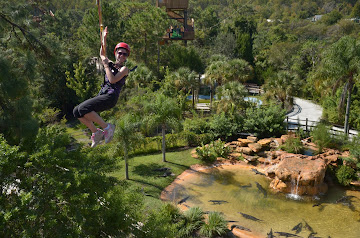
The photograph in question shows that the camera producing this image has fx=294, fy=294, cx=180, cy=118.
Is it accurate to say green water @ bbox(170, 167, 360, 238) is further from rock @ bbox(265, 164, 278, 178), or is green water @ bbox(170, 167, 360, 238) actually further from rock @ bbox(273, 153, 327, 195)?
rock @ bbox(273, 153, 327, 195)

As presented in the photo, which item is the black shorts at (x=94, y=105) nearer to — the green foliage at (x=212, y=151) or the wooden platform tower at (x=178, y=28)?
the green foliage at (x=212, y=151)

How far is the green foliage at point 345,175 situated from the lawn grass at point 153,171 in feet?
23.0

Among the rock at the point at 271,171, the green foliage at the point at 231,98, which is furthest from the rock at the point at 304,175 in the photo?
the green foliage at the point at 231,98

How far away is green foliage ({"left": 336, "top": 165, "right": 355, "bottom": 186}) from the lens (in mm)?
13930

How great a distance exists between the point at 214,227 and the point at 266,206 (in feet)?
10.6

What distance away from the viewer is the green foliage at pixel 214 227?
10086 mm

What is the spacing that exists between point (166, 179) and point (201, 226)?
4.20 metres

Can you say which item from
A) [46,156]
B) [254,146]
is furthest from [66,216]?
[254,146]

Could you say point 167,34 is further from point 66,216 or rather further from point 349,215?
point 66,216

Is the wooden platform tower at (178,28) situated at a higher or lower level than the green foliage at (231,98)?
higher

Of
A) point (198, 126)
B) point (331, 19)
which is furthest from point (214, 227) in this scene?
point (331, 19)

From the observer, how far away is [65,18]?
54.4 m

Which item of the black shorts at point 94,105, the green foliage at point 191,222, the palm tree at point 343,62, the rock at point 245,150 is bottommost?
the green foliage at point 191,222

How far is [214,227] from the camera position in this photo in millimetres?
10156
